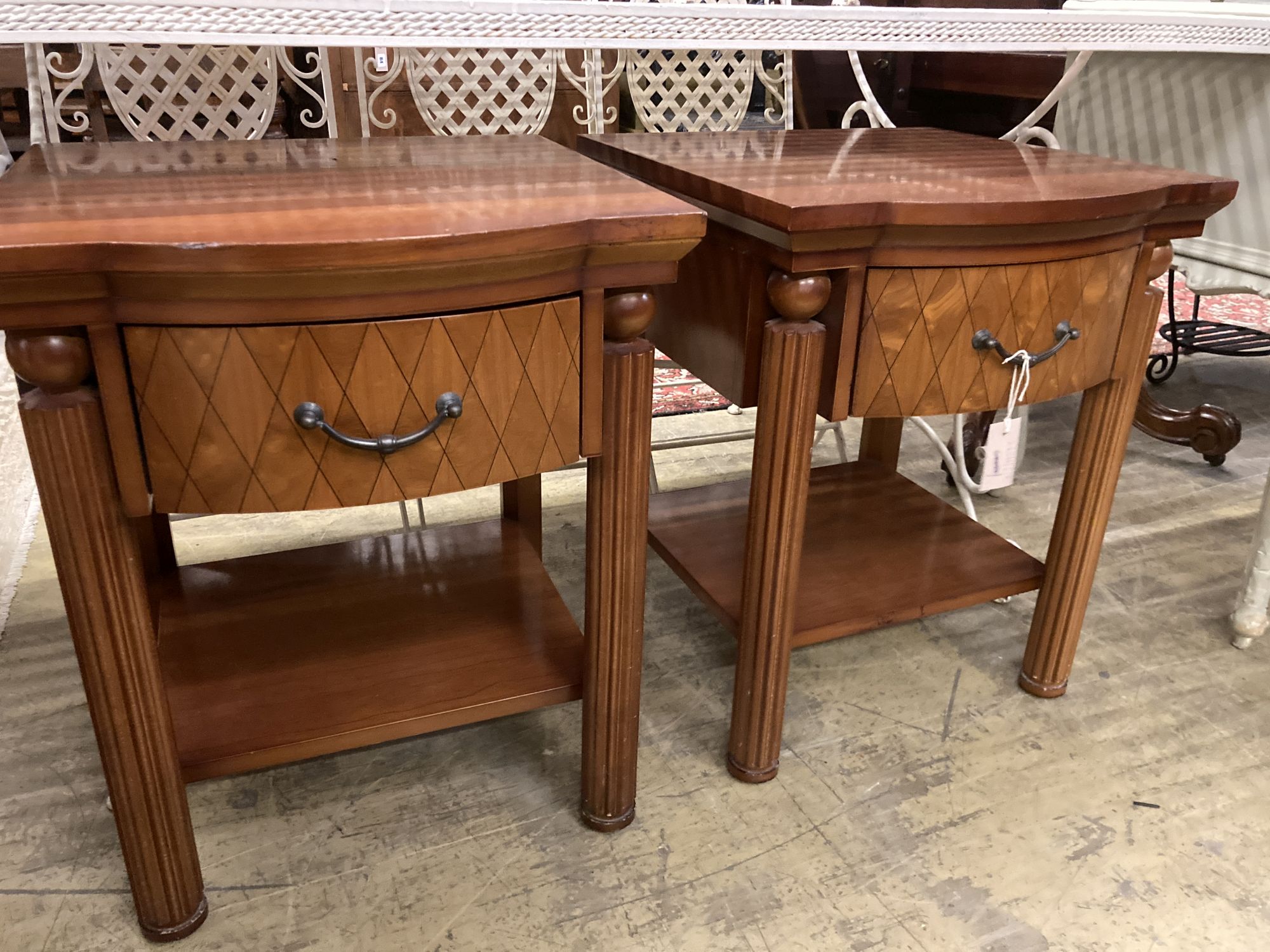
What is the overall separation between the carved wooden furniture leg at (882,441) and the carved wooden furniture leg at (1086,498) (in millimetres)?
402

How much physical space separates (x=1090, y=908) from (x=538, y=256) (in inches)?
33.8

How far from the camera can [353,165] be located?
96 centimetres

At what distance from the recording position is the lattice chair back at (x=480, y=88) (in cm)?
138

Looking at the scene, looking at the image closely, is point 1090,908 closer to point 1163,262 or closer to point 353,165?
point 1163,262

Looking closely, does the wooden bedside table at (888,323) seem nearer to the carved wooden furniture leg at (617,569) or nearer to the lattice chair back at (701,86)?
the carved wooden furniture leg at (617,569)

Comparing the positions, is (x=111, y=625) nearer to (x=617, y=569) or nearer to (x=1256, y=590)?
(x=617, y=569)

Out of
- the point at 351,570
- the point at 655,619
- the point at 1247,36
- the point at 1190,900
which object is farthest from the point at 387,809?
the point at 1247,36

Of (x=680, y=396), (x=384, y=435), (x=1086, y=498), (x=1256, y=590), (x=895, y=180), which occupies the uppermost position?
(x=895, y=180)

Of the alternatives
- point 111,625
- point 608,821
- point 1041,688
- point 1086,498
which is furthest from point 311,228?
point 1041,688

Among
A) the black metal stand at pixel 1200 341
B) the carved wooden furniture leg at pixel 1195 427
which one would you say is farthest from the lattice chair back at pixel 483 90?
the black metal stand at pixel 1200 341

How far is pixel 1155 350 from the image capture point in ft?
8.29

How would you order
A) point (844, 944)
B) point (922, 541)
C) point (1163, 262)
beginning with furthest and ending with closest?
point (922, 541)
point (1163, 262)
point (844, 944)

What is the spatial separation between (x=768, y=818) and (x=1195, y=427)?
1429 mm

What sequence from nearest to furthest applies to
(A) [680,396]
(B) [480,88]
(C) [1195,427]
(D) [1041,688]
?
(D) [1041,688]
(B) [480,88]
(C) [1195,427]
(A) [680,396]
